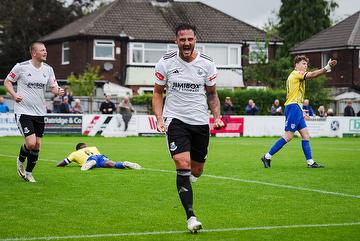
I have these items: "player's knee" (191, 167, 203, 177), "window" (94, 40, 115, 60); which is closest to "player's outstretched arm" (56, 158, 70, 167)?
Result: "player's knee" (191, 167, 203, 177)

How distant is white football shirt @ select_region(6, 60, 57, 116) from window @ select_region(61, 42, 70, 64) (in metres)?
50.1

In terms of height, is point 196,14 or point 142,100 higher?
point 196,14

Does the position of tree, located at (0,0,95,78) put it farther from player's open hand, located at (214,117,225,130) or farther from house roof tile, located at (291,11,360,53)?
player's open hand, located at (214,117,225,130)

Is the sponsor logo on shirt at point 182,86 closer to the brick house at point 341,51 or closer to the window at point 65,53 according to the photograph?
the window at point 65,53

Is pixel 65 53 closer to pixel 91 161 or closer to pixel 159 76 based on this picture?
pixel 91 161

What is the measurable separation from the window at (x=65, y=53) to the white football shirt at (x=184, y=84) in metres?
54.7

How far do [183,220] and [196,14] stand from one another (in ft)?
188

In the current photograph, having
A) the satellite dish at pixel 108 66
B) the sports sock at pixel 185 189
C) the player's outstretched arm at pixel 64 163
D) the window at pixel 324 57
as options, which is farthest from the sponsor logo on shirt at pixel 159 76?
the window at pixel 324 57

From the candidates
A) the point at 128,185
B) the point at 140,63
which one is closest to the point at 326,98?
the point at 140,63

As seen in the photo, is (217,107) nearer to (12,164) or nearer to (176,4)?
(12,164)

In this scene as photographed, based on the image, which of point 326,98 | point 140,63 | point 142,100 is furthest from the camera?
point 140,63

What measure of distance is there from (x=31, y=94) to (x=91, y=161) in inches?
124

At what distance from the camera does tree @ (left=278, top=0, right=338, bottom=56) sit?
89.6 meters

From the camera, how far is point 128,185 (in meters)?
13.9
